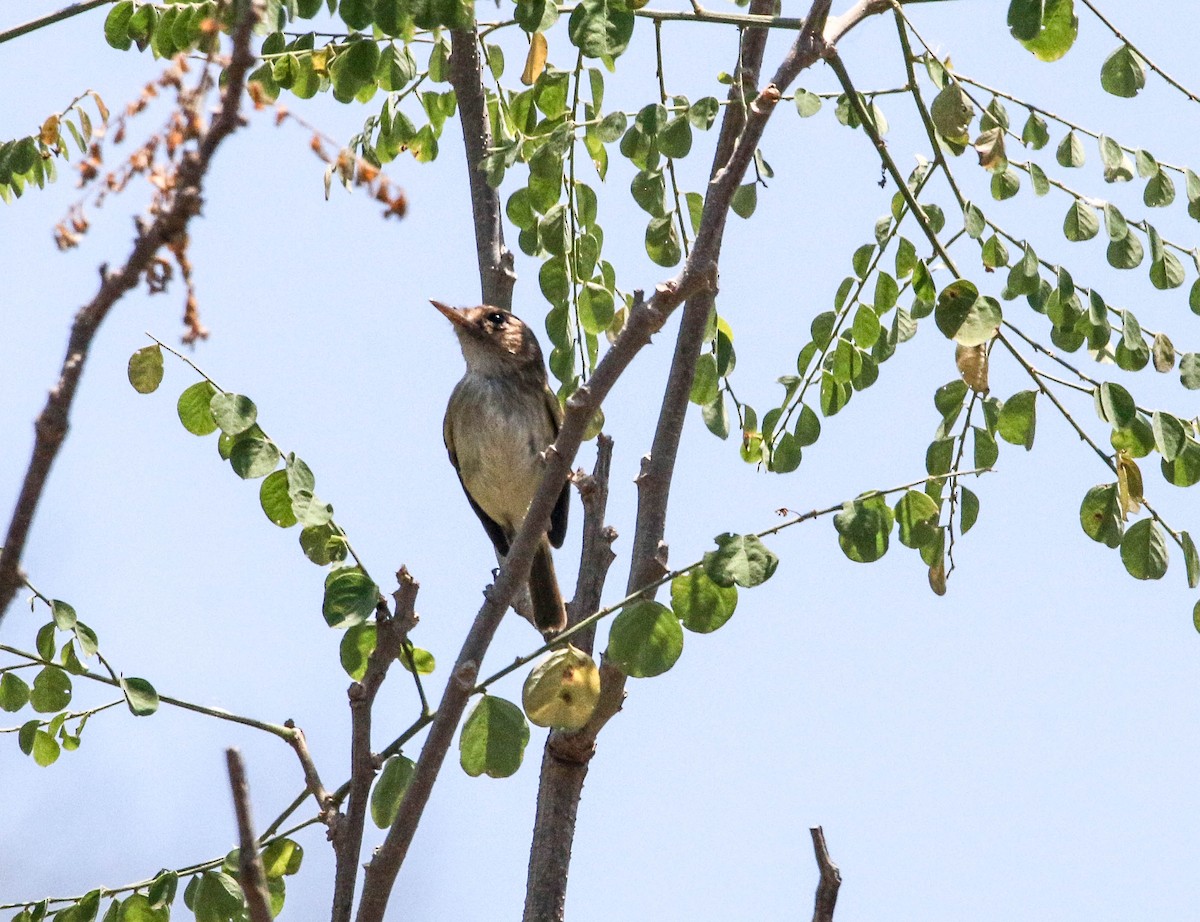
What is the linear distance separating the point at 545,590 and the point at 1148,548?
371 centimetres

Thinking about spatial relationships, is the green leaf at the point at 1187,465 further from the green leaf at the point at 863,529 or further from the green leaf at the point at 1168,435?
the green leaf at the point at 863,529

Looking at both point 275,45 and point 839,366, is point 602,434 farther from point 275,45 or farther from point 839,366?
point 275,45

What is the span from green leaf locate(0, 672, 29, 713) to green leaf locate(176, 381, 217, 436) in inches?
23.3

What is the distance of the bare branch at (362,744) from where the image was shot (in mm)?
2406

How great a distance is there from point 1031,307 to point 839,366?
0.48 metres

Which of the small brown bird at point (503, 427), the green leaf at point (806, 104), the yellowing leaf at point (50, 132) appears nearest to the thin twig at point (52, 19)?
the yellowing leaf at point (50, 132)

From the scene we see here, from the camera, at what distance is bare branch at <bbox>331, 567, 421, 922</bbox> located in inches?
94.7

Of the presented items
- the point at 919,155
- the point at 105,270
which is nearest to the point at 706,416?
the point at 919,155

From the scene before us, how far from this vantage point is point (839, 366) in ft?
10.9

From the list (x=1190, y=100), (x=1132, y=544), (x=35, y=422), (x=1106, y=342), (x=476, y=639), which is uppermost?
(x=1190, y=100)

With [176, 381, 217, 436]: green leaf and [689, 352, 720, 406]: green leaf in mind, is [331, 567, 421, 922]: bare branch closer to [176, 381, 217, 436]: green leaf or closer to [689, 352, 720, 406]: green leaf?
[176, 381, 217, 436]: green leaf

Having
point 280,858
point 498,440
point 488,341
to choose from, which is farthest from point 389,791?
point 488,341

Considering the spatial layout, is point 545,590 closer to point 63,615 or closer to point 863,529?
point 63,615

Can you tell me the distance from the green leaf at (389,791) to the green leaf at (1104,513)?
1334 mm
